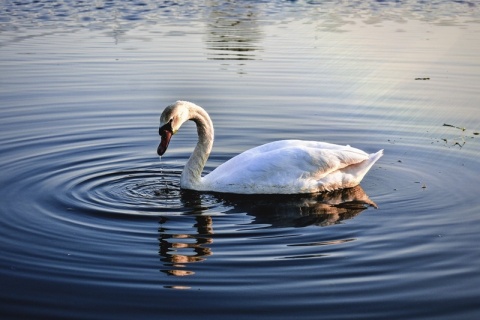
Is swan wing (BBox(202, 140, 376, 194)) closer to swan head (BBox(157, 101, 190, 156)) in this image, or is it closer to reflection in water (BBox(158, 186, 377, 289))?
reflection in water (BBox(158, 186, 377, 289))

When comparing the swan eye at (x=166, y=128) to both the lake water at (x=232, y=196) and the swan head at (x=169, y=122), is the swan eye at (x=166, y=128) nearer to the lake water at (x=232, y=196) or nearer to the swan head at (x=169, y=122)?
the swan head at (x=169, y=122)

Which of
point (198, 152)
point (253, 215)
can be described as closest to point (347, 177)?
point (253, 215)

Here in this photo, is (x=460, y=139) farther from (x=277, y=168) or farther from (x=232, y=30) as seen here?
(x=232, y=30)

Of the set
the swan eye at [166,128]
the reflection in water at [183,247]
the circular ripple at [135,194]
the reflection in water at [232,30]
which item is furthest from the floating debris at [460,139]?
the reflection in water at [232,30]

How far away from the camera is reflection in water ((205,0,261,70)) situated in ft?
73.0

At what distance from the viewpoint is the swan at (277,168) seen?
10.8 metres

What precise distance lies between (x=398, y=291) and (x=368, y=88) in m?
10.5

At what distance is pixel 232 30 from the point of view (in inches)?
1017

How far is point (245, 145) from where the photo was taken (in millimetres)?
13219

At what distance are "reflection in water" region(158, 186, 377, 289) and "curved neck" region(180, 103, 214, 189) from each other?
184 mm

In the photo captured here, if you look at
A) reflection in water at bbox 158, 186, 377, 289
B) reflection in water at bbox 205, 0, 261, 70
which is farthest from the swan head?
reflection in water at bbox 205, 0, 261, 70

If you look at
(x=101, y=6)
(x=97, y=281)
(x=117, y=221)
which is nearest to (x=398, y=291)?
(x=97, y=281)

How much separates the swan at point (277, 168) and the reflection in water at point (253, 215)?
13 cm

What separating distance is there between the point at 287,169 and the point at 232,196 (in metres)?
0.78
